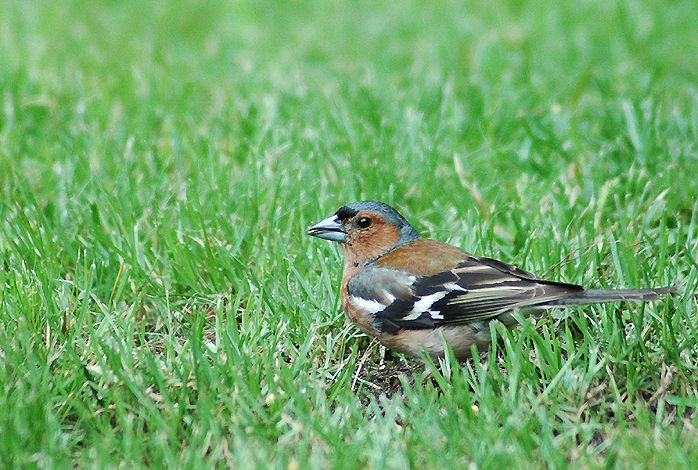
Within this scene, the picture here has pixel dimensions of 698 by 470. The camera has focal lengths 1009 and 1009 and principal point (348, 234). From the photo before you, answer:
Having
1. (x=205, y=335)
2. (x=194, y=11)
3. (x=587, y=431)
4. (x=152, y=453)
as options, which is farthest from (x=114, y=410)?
(x=194, y=11)

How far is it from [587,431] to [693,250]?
1671mm

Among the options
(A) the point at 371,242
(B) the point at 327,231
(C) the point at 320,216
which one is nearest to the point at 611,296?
(A) the point at 371,242

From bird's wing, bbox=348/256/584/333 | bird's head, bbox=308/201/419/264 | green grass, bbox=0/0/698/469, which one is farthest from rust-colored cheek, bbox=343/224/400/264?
bird's wing, bbox=348/256/584/333

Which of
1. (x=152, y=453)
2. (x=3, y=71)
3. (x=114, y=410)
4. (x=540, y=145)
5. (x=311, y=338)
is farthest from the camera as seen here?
(x=3, y=71)

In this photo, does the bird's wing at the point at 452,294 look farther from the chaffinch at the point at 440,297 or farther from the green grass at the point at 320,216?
the green grass at the point at 320,216

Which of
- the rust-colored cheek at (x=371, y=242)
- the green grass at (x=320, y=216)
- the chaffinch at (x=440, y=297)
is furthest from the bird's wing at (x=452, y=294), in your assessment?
the rust-colored cheek at (x=371, y=242)

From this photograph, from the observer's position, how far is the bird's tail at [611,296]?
3.58 meters

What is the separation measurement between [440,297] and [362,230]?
2.03 ft

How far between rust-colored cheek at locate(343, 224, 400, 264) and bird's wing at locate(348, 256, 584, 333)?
0.32 metres

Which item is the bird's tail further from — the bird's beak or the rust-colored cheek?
the bird's beak

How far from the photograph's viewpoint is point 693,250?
15.3 ft

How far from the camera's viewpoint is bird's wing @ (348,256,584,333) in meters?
3.92

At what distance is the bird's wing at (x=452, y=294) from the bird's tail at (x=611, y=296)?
55 mm

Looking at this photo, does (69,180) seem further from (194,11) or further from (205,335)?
(194,11)
